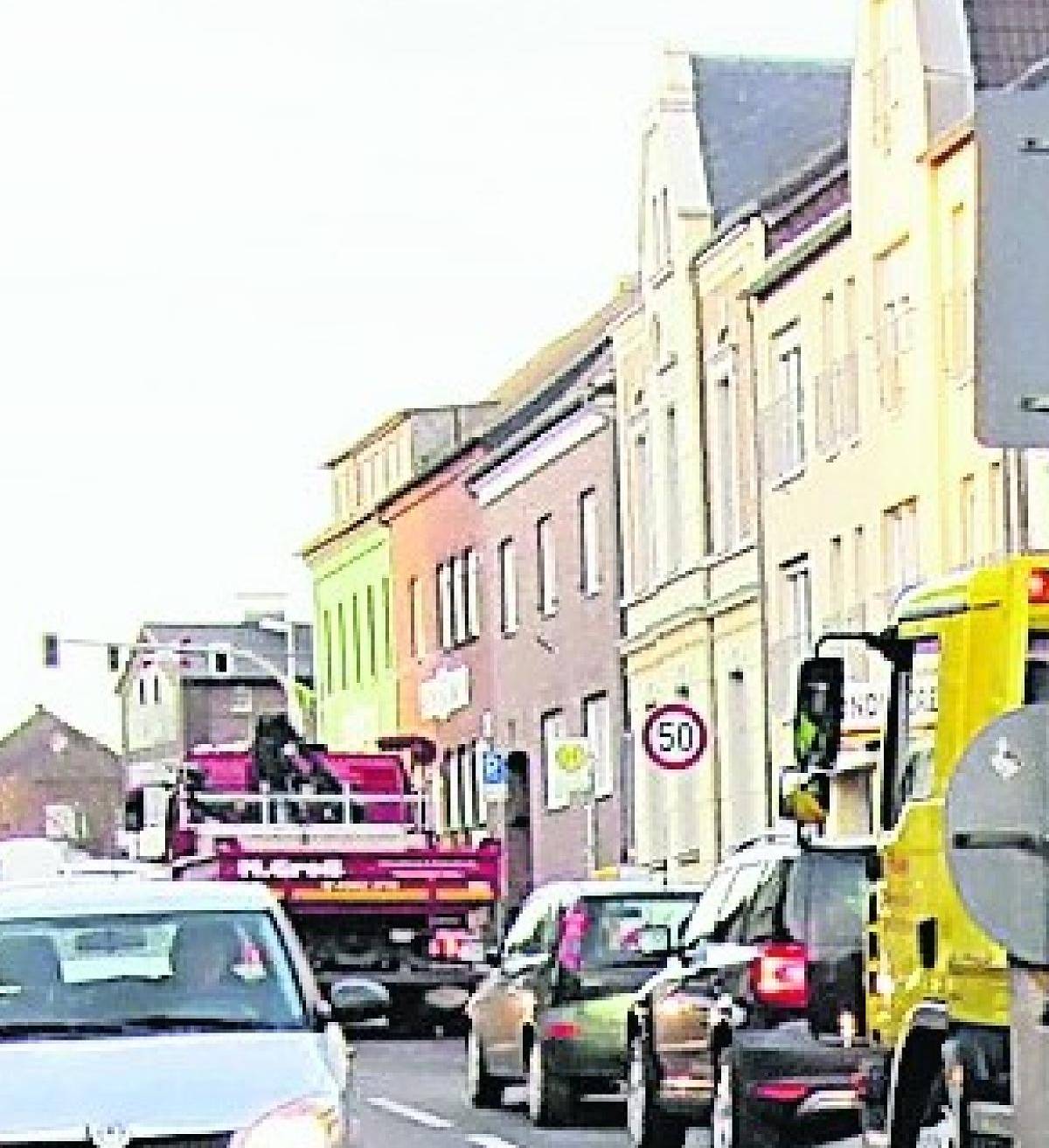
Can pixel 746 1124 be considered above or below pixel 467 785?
below

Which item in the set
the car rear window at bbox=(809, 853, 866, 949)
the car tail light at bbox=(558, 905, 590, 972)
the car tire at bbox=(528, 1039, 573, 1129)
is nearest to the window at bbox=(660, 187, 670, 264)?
the car tire at bbox=(528, 1039, 573, 1129)

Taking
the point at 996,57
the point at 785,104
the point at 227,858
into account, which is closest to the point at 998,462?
the point at 996,57

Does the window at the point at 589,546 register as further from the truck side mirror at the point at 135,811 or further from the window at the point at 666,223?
the truck side mirror at the point at 135,811

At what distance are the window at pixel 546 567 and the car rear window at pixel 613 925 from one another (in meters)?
35.5

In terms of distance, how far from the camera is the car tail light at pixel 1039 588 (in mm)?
12180

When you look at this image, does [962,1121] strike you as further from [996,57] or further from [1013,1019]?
[996,57]

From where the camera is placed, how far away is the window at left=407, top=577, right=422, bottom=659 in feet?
228

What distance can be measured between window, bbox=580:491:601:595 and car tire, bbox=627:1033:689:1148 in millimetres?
35602

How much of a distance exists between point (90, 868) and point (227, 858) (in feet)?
16.7

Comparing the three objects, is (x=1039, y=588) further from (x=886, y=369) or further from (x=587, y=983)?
(x=886, y=369)

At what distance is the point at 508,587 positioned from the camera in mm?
62188

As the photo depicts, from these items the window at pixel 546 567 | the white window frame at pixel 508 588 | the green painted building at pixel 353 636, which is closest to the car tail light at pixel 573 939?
the window at pixel 546 567

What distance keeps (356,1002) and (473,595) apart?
50.9 m

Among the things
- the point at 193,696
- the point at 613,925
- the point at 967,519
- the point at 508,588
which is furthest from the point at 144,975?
the point at 193,696
